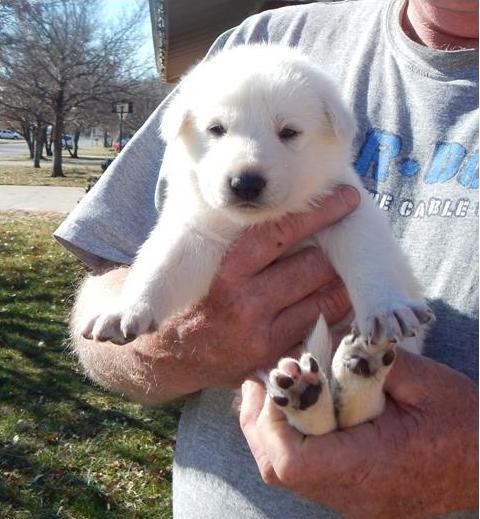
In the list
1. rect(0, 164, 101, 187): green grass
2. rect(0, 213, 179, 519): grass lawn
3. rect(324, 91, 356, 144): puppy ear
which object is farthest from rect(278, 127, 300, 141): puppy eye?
rect(0, 164, 101, 187): green grass

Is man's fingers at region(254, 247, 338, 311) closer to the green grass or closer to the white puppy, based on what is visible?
the white puppy

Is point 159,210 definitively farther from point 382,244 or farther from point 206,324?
point 382,244

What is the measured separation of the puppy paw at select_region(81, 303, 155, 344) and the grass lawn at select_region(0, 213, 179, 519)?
7.10ft

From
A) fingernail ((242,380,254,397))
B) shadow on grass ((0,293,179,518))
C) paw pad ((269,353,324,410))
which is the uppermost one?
paw pad ((269,353,324,410))

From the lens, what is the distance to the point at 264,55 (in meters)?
2.28

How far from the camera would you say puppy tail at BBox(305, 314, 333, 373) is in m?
1.84

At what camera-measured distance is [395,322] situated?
1789 millimetres

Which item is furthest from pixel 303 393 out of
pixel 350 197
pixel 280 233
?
pixel 350 197

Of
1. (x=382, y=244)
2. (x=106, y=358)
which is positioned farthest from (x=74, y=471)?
(x=382, y=244)

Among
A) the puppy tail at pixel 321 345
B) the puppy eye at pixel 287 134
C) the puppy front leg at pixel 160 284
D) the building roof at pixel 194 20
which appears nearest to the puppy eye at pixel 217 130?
the puppy eye at pixel 287 134

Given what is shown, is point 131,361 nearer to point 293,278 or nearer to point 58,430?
point 293,278

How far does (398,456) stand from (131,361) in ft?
2.81

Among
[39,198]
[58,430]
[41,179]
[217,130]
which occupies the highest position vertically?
[217,130]

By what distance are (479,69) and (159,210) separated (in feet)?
3.53
